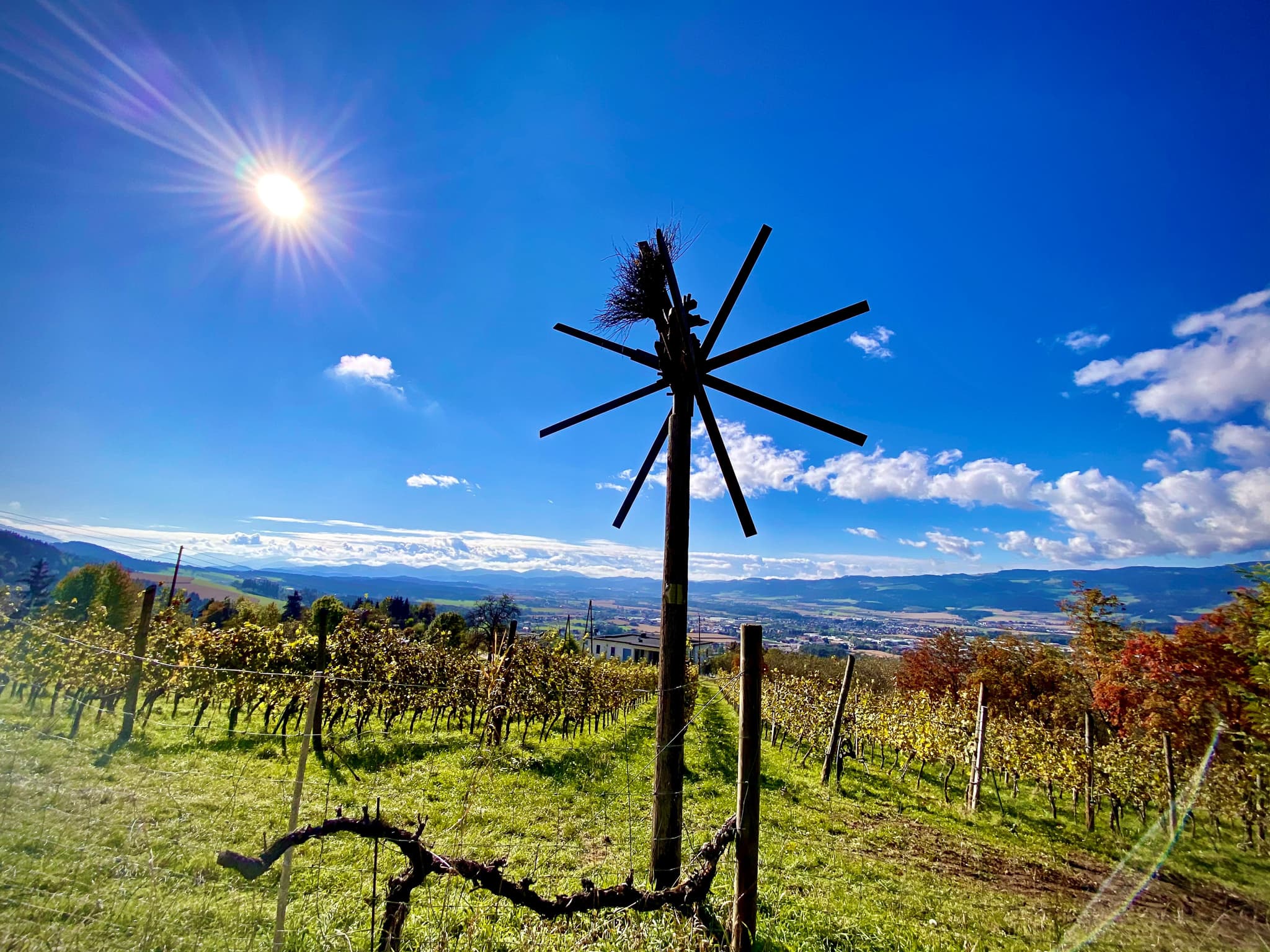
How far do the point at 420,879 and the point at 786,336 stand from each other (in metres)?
4.59

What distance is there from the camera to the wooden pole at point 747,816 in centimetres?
333

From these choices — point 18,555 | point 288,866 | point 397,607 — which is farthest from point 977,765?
point 397,607

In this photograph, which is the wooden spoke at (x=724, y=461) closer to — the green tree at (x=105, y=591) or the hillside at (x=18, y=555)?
the hillside at (x=18, y=555)

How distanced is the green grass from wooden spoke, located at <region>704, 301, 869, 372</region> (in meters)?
2.93

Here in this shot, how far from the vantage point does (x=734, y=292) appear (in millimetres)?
4367

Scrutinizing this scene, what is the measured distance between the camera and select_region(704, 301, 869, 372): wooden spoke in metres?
3.88

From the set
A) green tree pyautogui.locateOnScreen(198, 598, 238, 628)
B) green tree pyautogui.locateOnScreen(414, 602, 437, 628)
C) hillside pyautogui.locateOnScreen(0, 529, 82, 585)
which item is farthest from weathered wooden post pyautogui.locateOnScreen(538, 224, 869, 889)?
green tree pyautogui.locateOnScreen(414, 602, 437, 628)

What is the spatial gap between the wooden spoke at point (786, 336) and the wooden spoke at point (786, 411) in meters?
0.16

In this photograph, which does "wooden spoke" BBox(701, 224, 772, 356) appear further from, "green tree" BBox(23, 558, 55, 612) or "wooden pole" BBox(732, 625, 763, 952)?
"green tree" BBox(23, 558, 55, 612)

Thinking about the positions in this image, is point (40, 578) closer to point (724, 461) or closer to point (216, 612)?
point (216, 612)

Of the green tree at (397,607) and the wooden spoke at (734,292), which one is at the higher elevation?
the wooden spoke at (734,292)

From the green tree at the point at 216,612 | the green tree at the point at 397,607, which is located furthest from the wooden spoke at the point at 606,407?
the green tree at the point at 397,607

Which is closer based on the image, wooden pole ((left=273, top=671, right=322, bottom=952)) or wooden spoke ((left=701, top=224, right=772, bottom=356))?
wooden pole ((left=273, top=671, right=322, bottom=952))

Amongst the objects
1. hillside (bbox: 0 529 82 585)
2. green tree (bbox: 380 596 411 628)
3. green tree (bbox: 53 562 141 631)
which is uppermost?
hillside (bbox: 0 529 82 585)
